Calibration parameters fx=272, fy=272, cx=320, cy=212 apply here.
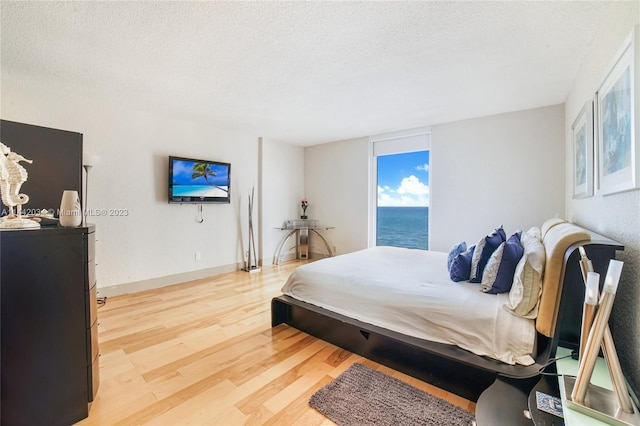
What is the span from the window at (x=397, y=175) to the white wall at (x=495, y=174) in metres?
0.30

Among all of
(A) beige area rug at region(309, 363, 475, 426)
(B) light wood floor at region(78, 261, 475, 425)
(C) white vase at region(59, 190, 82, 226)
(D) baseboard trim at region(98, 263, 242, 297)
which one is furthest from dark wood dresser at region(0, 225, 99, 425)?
(D) baseboard trim at region(98, 263, 242, 297)

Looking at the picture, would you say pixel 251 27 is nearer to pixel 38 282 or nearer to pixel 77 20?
pixel 77 20

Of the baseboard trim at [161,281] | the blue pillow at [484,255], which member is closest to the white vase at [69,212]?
the baseboard trim at [161,281]

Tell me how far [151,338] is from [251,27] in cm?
264

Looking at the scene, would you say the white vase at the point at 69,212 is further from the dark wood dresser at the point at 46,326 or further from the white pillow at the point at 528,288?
the white pillow at the point at 528,288

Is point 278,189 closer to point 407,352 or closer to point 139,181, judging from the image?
point 139,181

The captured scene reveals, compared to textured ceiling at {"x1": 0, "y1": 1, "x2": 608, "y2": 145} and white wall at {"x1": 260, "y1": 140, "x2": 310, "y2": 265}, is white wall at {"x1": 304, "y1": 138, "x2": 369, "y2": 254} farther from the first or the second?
textured ceiling at {"x1": 0, "y1": 1, "x2": 608, "y2": 145}

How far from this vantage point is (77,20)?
1868 millimetres

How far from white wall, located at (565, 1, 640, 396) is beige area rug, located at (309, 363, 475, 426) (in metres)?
0.83

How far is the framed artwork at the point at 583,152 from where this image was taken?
2.02 meters

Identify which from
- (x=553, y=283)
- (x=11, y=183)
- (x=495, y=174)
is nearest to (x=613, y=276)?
(x=553, y=283)

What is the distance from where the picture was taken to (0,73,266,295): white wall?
2967mm

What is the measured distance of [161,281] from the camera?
3.83m

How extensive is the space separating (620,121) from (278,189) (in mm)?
4699
